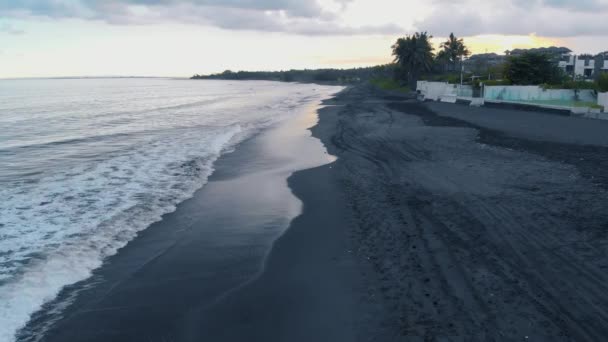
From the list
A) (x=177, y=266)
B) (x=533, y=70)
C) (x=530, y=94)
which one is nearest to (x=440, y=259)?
(x=177, y=266)

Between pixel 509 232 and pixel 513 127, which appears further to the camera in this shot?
pixel 513 127

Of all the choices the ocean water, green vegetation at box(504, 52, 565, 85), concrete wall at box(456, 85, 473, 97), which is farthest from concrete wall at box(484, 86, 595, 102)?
the ocean water

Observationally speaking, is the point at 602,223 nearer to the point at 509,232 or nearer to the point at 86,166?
the point at 509,232

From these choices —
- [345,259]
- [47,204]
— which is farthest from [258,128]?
[345,259]

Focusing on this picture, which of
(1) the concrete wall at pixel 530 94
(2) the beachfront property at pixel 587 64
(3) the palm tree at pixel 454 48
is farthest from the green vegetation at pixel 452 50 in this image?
(1) the concrete wall at pixel 530 94

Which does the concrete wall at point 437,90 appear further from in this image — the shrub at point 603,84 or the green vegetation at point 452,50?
the green vegetation at point 452,50

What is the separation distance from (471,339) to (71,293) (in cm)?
590

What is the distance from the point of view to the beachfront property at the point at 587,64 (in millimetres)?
67188

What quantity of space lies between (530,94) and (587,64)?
46631mm

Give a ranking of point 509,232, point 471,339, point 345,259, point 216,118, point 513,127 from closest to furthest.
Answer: point 471,339, point 345,259, point 509,232, point 513,127, point 216,118

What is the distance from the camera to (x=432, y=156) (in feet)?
53.5

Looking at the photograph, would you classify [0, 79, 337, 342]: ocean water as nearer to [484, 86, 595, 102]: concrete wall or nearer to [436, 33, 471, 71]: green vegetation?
[484, 86, 595, 102]: concrete wall

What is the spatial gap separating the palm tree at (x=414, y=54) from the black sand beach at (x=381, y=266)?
210ft

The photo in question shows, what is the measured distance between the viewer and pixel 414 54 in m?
73.6
